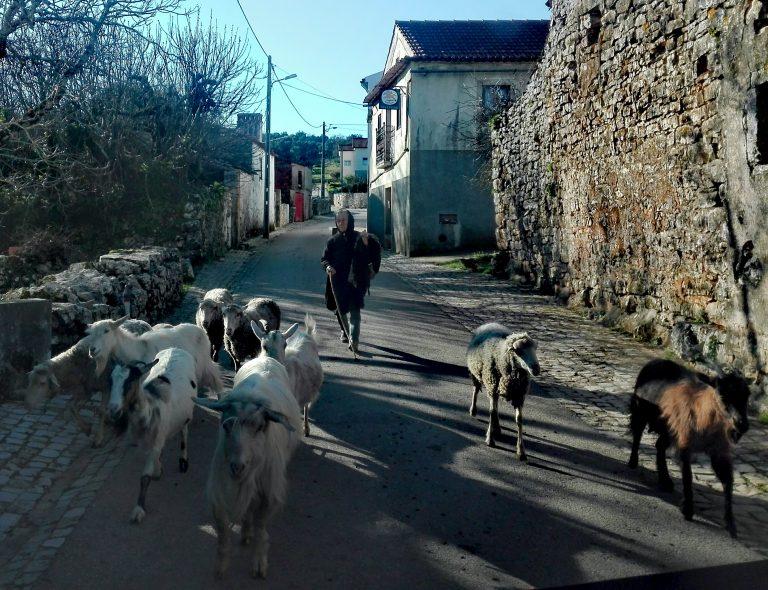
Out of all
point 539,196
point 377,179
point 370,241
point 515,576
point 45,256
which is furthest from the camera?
point 377,179

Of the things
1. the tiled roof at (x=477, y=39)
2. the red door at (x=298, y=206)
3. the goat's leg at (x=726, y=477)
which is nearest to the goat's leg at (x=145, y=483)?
the goat's leg at (x=726, y=477)

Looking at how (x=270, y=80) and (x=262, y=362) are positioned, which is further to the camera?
(x=270, y=80)

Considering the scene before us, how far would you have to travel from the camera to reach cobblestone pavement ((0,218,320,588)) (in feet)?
14.7

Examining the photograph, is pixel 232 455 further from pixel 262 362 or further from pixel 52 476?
pixel 52 476

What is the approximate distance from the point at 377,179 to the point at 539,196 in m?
20.1

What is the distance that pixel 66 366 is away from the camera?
6461mm

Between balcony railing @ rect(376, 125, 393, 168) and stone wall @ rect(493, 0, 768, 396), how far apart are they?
1491cm

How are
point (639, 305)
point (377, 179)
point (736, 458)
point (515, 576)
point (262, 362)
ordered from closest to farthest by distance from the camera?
point (515, 576)
point (262, 362)
point (736, 458)
point (639, 305)
point (377, 179)

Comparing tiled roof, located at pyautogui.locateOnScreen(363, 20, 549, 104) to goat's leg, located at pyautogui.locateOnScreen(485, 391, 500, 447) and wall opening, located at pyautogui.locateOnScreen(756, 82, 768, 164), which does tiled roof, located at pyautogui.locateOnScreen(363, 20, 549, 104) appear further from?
goat's leg, located at pyautogui.locateOnScreen(485, 391, 500, 447)

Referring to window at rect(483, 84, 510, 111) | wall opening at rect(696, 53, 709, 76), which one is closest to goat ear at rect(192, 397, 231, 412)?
wall opening at rect(696, 53, 709, 76)

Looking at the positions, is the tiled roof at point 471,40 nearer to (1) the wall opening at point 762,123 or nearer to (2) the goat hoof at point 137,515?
(1) the wall opening at point 762,123

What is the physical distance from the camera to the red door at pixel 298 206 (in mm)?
61656

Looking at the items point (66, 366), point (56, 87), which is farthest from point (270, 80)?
point (66, 366)

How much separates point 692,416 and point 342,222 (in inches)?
240
